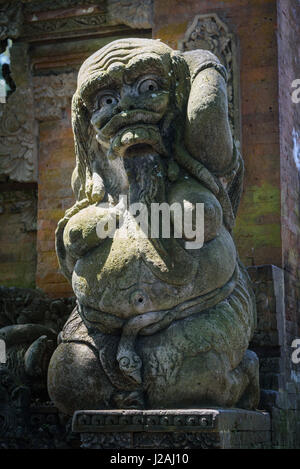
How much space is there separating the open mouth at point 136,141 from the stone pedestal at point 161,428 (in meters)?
1.47

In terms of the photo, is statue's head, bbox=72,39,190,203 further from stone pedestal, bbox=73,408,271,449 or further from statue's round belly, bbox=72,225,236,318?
stone pedestal, bbox=73,408,271,449

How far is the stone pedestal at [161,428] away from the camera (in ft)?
13.0

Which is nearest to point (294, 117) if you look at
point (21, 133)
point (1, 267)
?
point (21, 133)

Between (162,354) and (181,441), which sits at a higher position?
(162,354)

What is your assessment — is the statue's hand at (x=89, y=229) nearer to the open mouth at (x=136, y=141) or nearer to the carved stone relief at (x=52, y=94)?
the open mouth at (x=136, y=141)

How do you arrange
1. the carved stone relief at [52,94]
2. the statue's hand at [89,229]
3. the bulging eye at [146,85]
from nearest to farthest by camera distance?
Result: the statue's hand at [89,229] → the bulging eye at [146,85] → the carved stone relief at [52,94]

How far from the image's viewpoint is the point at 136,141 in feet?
14.8

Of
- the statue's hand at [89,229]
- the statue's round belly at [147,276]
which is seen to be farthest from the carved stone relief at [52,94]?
the statue's round belly at [147,276]

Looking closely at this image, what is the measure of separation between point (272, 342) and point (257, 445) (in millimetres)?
1428

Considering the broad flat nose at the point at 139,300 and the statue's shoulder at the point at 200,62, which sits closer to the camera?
the broad flat nose at the point at 139,300

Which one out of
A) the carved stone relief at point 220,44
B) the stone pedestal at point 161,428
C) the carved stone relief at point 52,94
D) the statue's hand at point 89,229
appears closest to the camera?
the stone pedestal at point 161,428

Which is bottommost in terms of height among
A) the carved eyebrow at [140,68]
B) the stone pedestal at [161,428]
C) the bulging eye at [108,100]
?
the stone pedestal at [161,428]

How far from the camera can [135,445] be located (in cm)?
406
